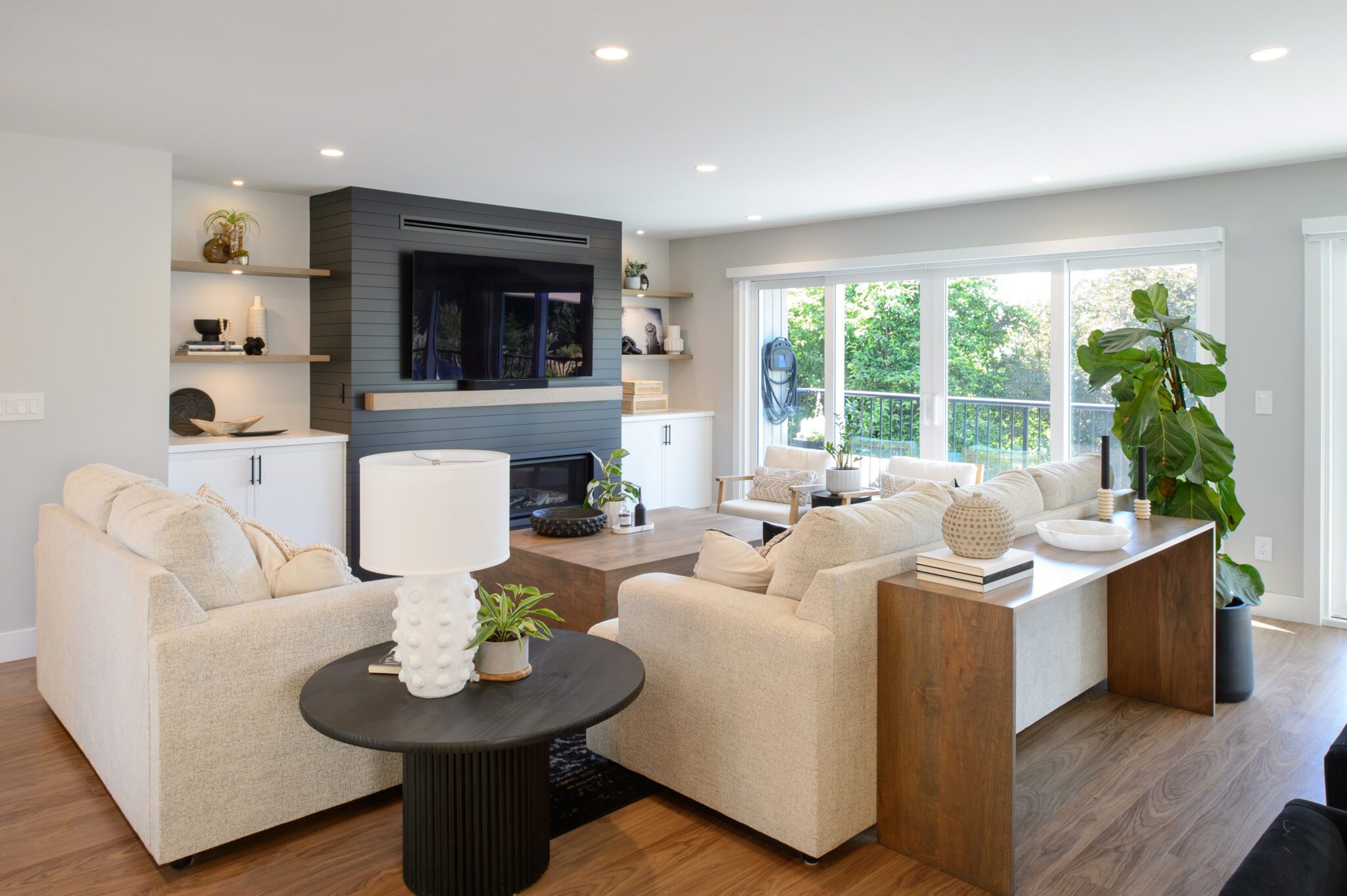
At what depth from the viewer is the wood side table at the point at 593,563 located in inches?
160

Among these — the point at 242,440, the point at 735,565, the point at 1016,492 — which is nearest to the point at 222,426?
the point at 242,440

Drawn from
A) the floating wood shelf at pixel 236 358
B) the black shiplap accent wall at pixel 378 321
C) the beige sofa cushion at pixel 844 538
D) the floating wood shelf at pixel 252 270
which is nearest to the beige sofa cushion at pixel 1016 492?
the beige sofa cushion at pixel 844 538

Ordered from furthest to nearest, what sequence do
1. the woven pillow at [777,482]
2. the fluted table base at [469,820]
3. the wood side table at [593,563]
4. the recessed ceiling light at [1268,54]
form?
the woven pillow at [777,482]
the wood side table at [593,563]
the recessed ceiling light at [1268,54]
the fluted table base at [469,820]

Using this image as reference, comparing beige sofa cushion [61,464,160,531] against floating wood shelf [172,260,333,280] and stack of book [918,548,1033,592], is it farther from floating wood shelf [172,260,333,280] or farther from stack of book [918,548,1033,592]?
stack of book [918,548,1033,592]

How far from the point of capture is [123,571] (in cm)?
262

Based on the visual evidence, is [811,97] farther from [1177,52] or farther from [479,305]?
[479,305]

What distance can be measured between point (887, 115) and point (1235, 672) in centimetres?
268

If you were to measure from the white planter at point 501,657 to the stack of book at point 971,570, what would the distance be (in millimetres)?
1097

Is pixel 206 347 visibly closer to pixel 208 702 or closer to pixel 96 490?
pixel 96 490

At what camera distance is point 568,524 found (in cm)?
466

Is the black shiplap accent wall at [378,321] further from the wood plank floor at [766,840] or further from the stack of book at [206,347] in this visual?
the wood plank floor at [766,840]

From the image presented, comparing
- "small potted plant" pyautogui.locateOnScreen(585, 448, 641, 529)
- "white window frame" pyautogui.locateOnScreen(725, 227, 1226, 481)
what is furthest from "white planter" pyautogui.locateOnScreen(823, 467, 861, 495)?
"small potted plant" pyautogui.locateOnScreen(585, 448, 641, 529)

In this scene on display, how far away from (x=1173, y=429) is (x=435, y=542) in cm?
314

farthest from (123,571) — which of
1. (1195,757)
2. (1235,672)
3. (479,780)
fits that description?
(1235,672)
